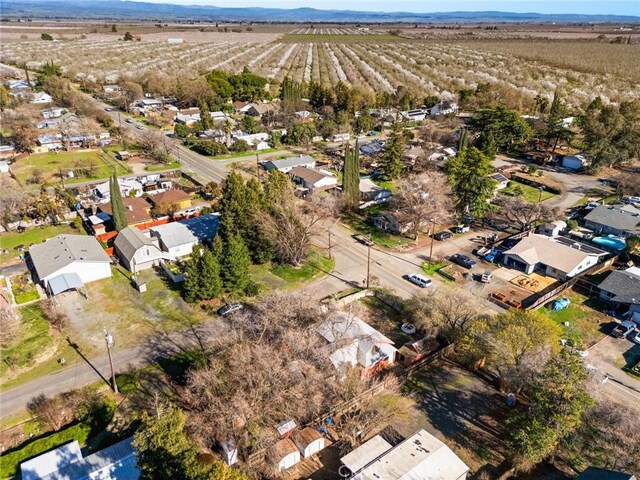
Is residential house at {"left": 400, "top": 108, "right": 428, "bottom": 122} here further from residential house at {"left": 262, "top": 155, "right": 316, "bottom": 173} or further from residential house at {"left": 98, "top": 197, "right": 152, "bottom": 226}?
residential house at {"left": 98, "top": 197, "right": 152, "bottom": 226}

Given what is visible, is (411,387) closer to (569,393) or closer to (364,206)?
(569,393)

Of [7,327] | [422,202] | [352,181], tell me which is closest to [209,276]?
[7,327]

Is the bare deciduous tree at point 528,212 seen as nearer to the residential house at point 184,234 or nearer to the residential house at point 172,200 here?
the residential house at point 184,234

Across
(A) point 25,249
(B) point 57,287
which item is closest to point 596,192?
(B) point 57,287

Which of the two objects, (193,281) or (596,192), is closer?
(193,281)

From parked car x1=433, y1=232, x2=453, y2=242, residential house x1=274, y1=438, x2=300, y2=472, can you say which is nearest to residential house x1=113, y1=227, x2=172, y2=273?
residential house x1=274, y1=438, x2=300, y2=472

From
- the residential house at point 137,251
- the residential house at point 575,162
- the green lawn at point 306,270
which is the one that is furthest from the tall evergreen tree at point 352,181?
the residential house at point 575,162
